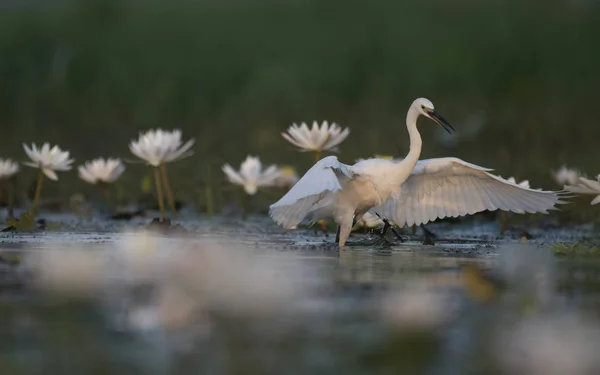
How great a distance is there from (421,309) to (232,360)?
1.04m

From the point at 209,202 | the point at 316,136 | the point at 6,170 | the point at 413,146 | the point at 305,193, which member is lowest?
the point at 305,193

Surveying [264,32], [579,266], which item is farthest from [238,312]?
[264,32]

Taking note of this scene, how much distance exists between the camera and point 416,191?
23.7ft

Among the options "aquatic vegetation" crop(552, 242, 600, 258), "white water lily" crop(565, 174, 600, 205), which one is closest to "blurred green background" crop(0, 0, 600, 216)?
"white water lily" crop(565, 174, 600, 205)

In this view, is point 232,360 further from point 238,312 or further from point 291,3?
point 291,3

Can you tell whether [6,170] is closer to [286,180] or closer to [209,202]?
[209,202]

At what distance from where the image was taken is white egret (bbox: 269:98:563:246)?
22.0 feet

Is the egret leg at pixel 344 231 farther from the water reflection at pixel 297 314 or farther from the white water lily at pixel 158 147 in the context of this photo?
the white water lily at pixel 158 147

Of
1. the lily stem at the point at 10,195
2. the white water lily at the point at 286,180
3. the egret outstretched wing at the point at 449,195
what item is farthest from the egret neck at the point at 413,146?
the lily stem at the point at 10,195

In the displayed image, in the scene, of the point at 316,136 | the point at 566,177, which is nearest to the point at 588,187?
the point at 316,136

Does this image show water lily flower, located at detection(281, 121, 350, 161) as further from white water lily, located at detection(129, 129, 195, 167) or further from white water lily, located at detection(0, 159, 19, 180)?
white water lily, located at detection(0, 159, 19, 180)

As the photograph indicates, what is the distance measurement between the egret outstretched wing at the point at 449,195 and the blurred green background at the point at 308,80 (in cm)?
356

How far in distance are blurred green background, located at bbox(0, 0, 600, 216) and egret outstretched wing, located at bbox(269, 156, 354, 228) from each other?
15.7 ft

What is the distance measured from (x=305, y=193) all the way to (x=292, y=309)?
1838 mm
